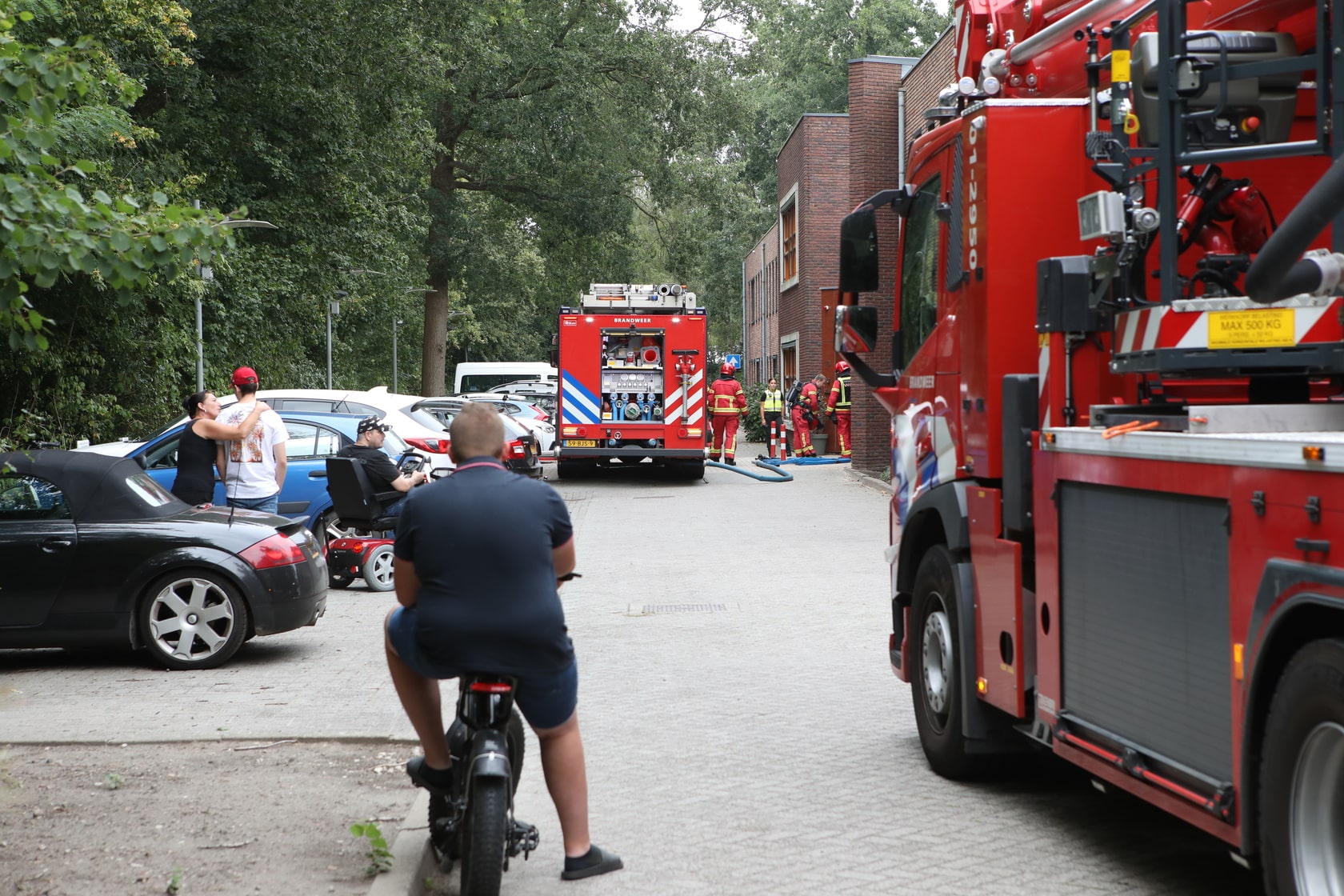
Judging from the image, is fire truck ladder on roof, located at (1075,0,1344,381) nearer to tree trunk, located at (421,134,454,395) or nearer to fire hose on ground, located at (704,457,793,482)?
fire hose on ground, located at (704,457,793,482)

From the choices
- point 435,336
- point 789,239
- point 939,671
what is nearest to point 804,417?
point 789,239

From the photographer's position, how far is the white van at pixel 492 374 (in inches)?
2083

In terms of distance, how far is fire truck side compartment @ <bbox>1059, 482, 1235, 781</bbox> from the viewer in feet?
13.4

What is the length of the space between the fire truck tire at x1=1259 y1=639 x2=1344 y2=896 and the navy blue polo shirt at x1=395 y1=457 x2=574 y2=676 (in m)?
2.04

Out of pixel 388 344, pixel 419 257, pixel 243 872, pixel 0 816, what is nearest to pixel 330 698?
pixel 0 816

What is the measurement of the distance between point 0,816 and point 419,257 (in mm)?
34484

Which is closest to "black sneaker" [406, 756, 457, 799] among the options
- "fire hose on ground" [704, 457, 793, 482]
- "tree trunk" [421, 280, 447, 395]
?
"fire hose on ground" [704, 457, 793, 482]

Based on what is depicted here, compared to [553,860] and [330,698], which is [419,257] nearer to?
[330,698]

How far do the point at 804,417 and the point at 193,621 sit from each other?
2430cm

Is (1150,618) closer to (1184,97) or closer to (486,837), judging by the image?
(1184,97)

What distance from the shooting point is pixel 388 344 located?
68.6m

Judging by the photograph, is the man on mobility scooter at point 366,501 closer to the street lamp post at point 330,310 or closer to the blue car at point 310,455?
the blue car at point 310,455

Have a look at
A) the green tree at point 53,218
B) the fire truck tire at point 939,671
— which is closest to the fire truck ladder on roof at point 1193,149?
the fire truck tire at point 939,671

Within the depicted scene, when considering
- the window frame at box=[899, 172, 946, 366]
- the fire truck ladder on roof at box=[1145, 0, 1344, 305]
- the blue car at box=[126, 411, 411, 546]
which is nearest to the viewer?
the fire truck ladder on roof at box=[1145, 0, 1344, 305]
